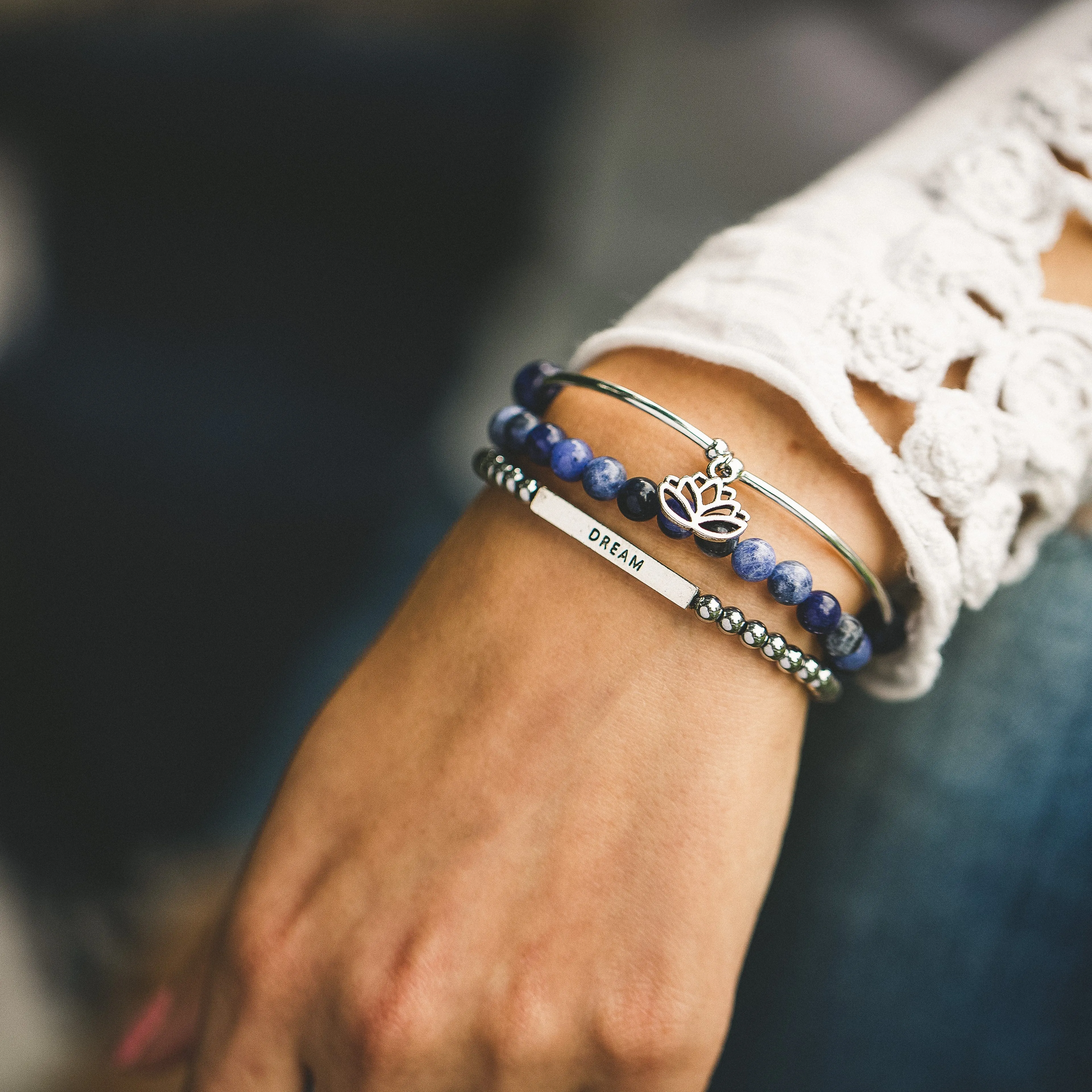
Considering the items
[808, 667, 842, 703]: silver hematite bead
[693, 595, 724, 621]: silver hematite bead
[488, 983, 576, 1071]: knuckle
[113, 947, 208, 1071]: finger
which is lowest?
[113, 947, 208, 1071]: finger

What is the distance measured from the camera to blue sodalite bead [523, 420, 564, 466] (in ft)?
2.00

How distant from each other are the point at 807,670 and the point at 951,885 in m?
0.34

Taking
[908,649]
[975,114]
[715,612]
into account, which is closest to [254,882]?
[715,612]

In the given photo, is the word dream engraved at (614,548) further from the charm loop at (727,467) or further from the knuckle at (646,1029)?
the knuckle at (646,1029)

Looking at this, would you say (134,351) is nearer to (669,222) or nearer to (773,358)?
(669,222)

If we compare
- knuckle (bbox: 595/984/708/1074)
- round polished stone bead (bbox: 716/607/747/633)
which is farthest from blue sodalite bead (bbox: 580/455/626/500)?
knuckle (bbox: 595/984/708/1074)

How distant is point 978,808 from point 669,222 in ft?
3.24

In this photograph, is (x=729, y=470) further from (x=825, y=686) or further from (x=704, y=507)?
(x=825, y=686)

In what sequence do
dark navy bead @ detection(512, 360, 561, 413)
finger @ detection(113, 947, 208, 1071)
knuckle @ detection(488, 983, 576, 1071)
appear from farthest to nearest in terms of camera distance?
finger @ detection(113, 947, 208, 1071) → dark navy bead @ detection(512, 360, 561, 413) → knuckle @ detection(488, 983, 576, 1071)

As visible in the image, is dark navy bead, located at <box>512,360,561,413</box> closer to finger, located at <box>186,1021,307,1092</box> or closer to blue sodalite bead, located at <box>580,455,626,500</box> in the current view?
blue sodalite bead, located at <box>580,455,626,500</box>

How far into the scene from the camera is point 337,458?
1.39 m

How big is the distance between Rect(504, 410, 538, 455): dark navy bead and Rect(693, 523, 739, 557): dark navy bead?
0.16 m

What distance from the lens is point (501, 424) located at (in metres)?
0.65

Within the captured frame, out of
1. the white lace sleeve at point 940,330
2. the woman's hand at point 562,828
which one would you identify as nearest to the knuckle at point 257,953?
the woman's hand at point 562,828
